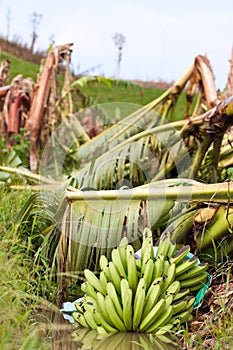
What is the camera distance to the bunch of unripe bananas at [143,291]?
2.48 m

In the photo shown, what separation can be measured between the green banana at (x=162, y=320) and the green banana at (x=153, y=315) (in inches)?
0.7

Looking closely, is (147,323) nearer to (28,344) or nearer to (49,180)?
(28,344)

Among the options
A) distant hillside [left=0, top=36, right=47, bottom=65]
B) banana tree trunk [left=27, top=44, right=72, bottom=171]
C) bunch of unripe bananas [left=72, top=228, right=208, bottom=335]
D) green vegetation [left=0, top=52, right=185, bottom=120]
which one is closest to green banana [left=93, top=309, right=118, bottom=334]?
bunch of unripe bananas [left=72, top=228, right=208, bottom=335]

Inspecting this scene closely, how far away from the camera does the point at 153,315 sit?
8.05 feet

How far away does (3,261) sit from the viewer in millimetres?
2705

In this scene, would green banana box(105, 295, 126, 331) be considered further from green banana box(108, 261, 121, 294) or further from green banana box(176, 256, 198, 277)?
green banana box(176, 256, 198, 277)

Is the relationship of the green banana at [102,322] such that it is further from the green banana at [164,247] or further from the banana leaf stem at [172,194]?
the banana leaf stem at [172,194]

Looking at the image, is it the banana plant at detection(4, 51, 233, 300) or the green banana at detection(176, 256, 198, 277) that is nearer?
the green banana at detection(176, 256, 198, 277)

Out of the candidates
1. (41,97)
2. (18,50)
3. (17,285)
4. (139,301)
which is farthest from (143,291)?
(18,50)

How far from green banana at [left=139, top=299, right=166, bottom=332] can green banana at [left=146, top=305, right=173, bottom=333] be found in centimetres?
2

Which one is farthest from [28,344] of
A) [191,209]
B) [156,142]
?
[156,142]

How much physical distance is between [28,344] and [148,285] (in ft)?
2.57

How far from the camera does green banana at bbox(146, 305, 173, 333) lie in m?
2.49

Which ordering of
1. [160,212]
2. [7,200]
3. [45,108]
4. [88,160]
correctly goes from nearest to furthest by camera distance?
1. [160,212]
2. [7,200]
3. [88,160]
4. [45,108]
